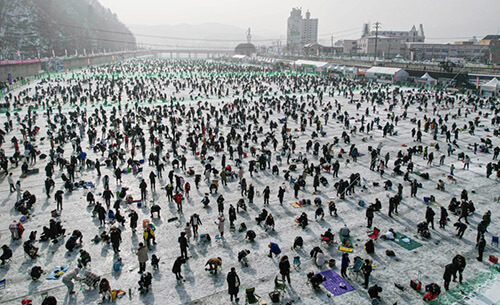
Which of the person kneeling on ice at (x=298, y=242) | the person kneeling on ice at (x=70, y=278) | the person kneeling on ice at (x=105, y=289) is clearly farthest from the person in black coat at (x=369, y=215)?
the person kneeling on ice at (x=70, y=278)

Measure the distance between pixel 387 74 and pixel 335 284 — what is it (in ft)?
210

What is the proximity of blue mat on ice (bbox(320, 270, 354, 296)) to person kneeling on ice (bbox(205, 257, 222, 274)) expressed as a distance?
3555mm

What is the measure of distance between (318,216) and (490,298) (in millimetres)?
7140

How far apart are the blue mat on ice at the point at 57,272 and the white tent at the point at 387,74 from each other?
6572 centimetres

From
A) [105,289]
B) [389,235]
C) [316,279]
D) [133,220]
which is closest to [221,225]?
[133,220]

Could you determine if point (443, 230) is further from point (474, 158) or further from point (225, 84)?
point (225, 84)

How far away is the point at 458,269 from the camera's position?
11.3 meters

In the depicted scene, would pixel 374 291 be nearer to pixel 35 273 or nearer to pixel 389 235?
pixel 389 235

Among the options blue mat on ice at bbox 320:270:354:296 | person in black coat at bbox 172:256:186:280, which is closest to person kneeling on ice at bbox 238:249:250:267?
person in black coat at bbox 172:256:186:280

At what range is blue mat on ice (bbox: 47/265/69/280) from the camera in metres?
11.9

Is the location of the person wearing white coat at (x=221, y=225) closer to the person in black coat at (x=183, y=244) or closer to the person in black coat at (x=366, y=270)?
the person in black coat at (x=183, y=244)

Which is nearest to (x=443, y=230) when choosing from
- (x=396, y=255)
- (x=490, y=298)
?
(x=396, y=255)

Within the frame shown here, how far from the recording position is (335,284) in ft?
37.6

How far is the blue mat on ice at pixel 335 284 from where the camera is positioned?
1116 centimetres
